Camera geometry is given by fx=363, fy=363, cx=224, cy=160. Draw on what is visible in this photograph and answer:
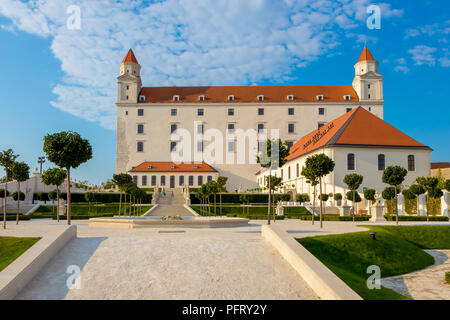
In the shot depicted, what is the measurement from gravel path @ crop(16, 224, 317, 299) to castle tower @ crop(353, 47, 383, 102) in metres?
64.5

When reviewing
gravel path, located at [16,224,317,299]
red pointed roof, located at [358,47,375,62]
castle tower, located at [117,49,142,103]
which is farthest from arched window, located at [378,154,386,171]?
castle tower, located at [117,49,142,103]

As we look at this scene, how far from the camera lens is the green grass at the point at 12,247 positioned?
11192 millimetres

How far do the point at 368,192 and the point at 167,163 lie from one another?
131 ft

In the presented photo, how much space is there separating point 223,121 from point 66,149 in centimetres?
5315

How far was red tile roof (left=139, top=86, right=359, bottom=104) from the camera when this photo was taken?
236 feet

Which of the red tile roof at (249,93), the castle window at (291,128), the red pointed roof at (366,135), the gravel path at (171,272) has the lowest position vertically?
the gravel path at (171,272)

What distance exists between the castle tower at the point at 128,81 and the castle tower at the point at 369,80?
43.1 metres

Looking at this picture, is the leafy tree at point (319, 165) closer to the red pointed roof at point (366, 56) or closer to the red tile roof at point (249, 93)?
the red tile roof at point (249, 93)

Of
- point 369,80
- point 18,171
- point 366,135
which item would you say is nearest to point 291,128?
point 369,80

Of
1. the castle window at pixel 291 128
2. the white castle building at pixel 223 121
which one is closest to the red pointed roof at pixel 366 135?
the castle window at pixel 291 128

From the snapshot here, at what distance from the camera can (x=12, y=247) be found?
1227 cm

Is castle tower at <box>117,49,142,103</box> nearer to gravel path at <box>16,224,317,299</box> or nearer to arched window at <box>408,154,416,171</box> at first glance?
arched window at <box>408,154,416,171</box>

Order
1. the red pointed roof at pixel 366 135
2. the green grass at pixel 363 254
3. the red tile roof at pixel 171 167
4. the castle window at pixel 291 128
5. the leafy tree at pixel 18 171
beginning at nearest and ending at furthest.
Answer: the green grass at pixel 363 254, the leafy tree at pixel 18 171, the red pointed roof at pixel 366 135, the red tile roof at pixel 171 167, the castle window at pixel 291 128
